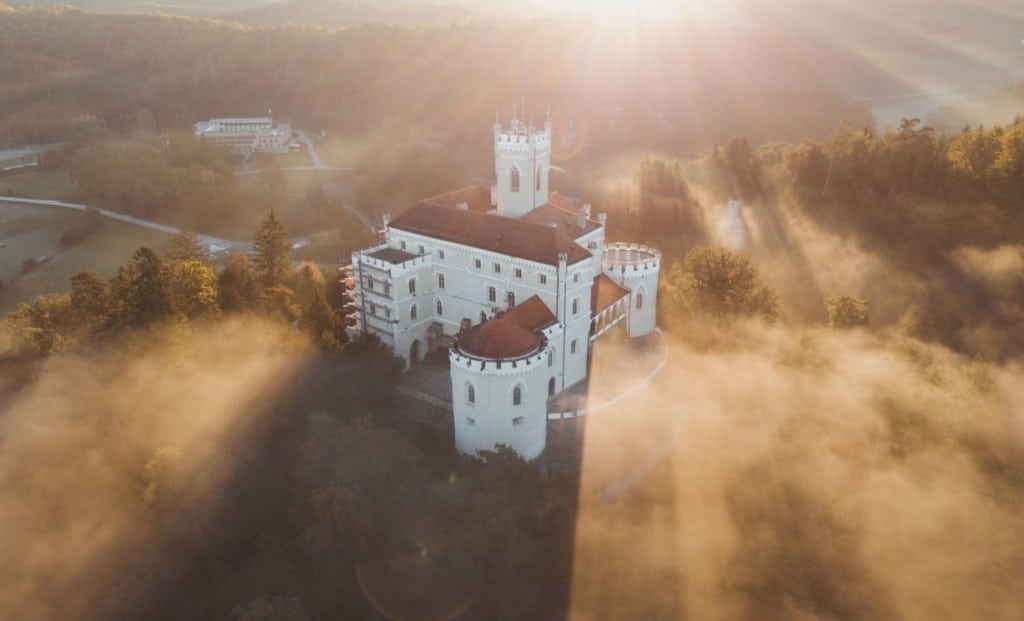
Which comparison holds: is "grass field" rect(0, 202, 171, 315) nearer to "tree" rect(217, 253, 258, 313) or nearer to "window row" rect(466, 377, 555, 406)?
"tree" rect(217, 253, 258, 313)

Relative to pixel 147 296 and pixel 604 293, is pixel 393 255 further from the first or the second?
pixel 147 296

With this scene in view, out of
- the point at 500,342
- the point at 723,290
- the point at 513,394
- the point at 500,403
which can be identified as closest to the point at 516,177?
the point at 500,342

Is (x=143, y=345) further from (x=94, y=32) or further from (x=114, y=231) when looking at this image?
(x=94, y=32)

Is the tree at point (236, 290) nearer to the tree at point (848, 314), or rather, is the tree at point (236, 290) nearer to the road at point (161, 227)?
the road at point (161, 227)

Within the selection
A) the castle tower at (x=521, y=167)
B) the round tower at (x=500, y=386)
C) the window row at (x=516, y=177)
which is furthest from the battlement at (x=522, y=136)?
the round tower at (x=500, y=386)

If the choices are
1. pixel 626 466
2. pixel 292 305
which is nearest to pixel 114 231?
pixel 292 305

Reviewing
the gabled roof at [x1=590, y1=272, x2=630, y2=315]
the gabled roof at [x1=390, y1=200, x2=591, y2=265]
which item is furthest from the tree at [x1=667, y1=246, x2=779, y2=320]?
the gabled roof at [x1=390, y1=200, x2=591, y2=265]

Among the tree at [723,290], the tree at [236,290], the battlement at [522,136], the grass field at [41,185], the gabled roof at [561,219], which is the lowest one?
the grass field at [41,185]
